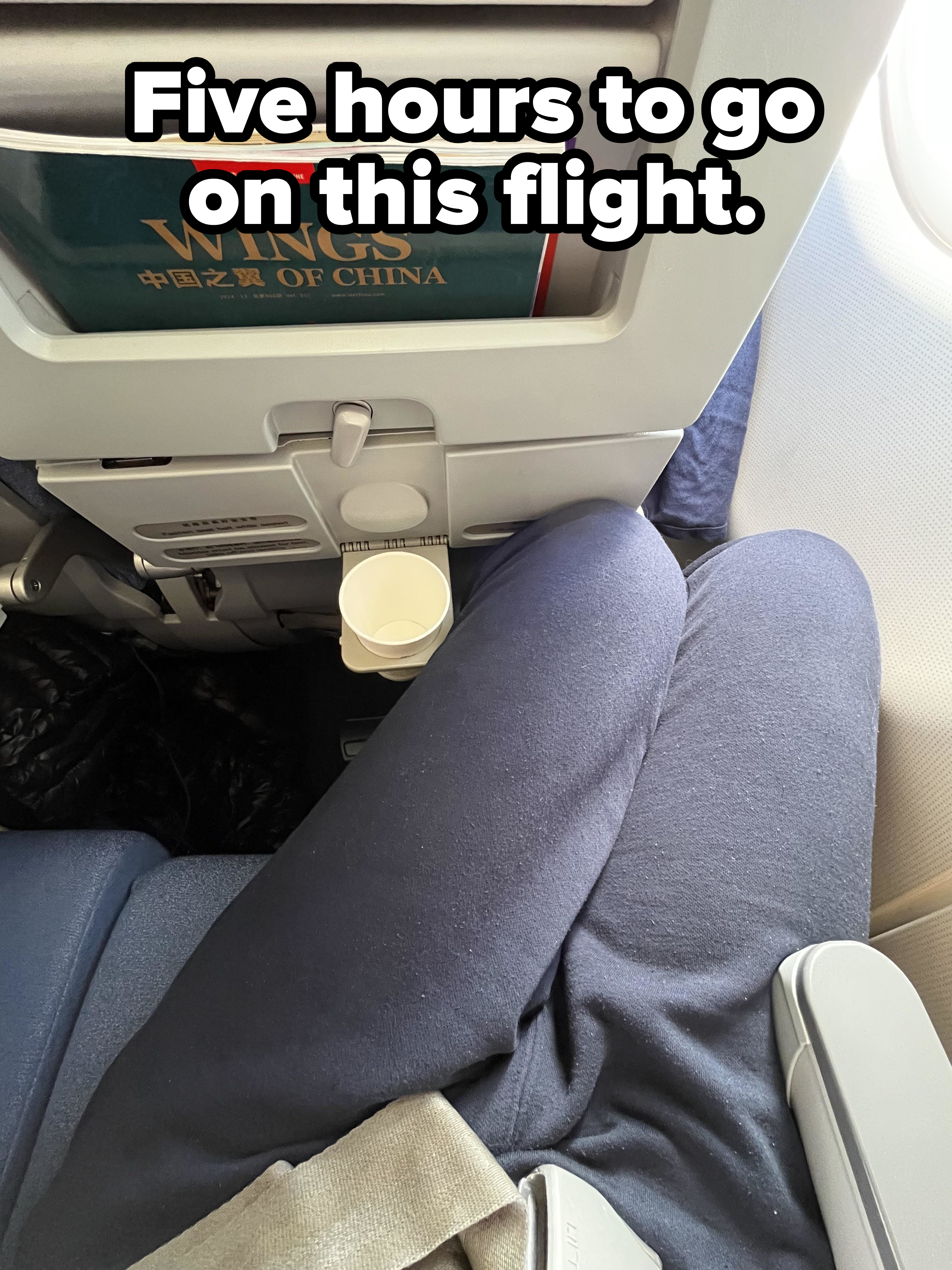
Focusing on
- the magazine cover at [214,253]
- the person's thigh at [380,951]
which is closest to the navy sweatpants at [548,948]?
the person's thigh at [380,951]

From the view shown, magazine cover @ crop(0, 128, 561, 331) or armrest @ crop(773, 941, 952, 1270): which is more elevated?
magazine cover @ crop(0, 128, 561, 331)

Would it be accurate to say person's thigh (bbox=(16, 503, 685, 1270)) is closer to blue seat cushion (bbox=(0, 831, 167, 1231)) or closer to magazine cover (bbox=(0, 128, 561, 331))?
blue seat cushion (bbox=(0, 831, 167, 1231))

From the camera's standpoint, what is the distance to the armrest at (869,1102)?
1.38 feet

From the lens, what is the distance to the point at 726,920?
0.52 meters

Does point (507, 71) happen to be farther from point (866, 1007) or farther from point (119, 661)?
point (119, 661)

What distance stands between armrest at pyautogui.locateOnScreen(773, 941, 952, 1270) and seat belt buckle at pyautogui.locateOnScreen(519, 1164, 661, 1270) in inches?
4.7

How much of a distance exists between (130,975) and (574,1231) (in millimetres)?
439

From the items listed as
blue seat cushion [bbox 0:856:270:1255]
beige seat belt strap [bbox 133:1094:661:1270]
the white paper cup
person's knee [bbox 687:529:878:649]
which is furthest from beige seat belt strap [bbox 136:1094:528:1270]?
person's knee [bbox 687:529:878:649]

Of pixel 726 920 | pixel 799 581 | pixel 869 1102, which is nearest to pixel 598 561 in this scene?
pixel 799 581

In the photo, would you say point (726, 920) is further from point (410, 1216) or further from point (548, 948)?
point (410, 1216)

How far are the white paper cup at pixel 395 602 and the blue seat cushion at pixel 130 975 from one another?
9.8 inches

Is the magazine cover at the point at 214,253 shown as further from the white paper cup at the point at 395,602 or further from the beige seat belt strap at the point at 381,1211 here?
the beige seat belt strap at the point at 381,1211

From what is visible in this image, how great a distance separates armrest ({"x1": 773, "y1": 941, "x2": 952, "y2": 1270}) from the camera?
422 millimetres

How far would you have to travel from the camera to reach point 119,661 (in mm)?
994
